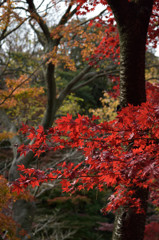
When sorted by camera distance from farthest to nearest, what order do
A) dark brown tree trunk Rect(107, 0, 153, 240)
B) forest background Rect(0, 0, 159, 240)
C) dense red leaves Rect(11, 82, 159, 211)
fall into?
forest background Rect(0, 0, 159, 240), dark brown tree trunk Rect(107, 0, 153, 240), dense red leaves Rect(11, 82, 159, 211)

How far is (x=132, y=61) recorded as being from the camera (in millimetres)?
2799

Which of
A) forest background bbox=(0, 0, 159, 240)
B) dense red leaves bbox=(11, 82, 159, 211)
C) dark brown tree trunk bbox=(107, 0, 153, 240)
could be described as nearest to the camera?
dense red leaves bbox=(11, 82, 159, 211)

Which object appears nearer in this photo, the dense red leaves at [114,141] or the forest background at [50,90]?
the dense red leaves at [114,141]

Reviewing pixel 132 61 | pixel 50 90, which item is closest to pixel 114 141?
pixel 132 61

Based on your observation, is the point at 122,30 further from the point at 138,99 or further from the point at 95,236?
the point at 95,236

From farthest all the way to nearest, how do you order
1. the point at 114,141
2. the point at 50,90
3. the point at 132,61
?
the point at 50,90, the point at 132,61, the point at 114,141

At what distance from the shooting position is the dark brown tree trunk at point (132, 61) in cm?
272

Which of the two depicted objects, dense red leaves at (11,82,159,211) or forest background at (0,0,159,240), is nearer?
dense red leaves at (11,82,159,211)

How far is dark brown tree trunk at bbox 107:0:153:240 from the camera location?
272 centimetres

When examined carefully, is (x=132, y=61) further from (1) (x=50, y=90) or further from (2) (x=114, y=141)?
(1) (x=50, y=90)

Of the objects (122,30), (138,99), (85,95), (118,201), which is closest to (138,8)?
(122,30)

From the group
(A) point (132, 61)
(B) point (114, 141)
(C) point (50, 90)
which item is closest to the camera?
(B) point (114, 141)

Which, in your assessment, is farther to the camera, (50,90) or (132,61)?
(50,90)

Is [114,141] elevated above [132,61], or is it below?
below
